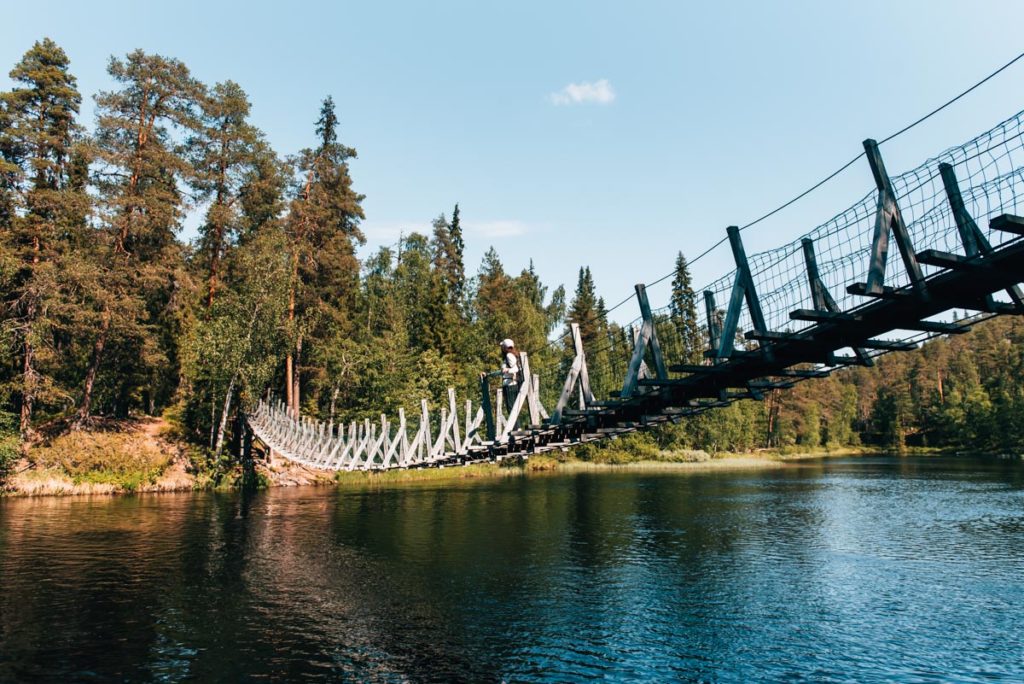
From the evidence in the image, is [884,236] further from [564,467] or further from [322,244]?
[564,467]

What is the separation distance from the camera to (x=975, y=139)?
193 inches

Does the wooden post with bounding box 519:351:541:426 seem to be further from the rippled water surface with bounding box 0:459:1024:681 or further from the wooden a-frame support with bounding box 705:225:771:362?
the wooden a-frame support with bounding box 705:225:771:362

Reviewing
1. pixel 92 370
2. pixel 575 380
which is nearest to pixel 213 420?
pixel 92 370

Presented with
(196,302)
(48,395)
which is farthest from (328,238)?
(48,395)

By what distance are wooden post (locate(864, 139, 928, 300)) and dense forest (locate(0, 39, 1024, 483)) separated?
18564 mm

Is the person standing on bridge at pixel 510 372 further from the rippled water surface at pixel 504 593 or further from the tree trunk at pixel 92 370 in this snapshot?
the tree trunk at pixel 92 370

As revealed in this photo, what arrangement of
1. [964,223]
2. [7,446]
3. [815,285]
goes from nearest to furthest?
1. [964,223]
2. [815,285]
3. [7,446]

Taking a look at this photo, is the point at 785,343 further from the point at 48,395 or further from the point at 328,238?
the point at 328,238

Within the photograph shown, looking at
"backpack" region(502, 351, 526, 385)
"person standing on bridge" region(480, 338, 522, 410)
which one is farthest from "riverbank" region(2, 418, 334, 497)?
"backpack" region(502, 351, 526, 385)

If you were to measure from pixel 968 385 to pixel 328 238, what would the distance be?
224 ft

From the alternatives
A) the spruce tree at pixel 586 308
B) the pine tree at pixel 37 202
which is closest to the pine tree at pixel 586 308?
A: the spruce tree at pixel 586 308

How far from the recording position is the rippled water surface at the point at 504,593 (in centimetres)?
1005

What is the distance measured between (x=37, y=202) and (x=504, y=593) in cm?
2586

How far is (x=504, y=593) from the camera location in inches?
542
